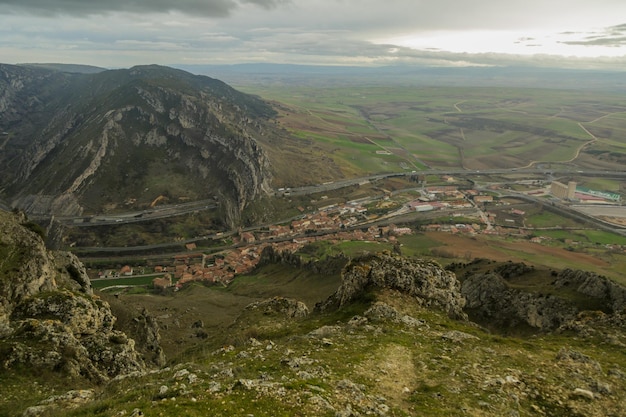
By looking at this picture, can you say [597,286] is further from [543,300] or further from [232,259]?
[232,259]


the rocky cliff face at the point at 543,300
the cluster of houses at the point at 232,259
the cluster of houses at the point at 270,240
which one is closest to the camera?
the rocky cliff face at the point at 543,300

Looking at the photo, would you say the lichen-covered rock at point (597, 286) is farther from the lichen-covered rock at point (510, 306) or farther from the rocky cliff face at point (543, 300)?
the lichen-covered rock at point (510, 306)

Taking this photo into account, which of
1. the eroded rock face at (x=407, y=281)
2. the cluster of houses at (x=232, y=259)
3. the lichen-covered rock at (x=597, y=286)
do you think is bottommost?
the cluster of houses at (x=232, y=259)

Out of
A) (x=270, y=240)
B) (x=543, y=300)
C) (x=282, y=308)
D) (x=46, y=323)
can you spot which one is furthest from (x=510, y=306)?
(x=270, y=240)

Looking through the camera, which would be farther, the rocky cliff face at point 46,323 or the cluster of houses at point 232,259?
the cluster of houses at point 232,259

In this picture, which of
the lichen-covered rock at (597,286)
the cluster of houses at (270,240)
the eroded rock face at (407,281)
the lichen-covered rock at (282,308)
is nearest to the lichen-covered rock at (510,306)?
the lichen-covered rock at (597,286)

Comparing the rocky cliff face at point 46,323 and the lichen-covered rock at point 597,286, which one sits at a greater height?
the rocky cliff face at point 46,323
